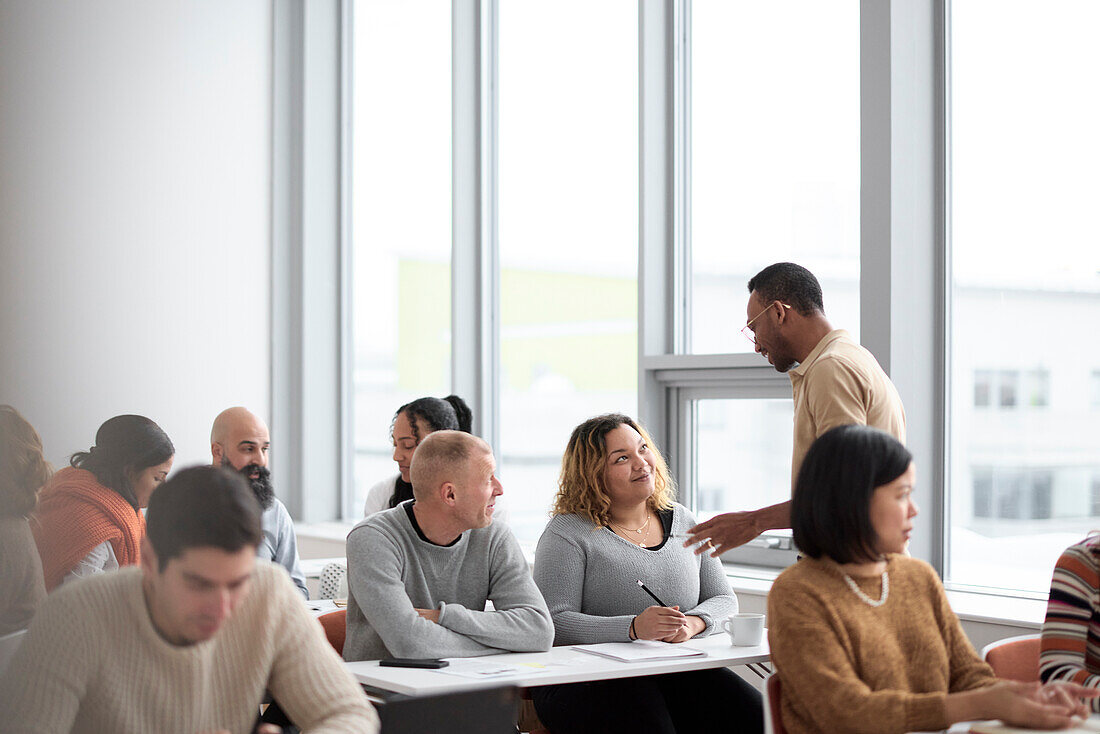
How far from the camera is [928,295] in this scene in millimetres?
3896

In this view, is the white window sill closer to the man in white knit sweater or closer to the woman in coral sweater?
the woman in coral sweater

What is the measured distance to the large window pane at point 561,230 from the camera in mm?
5062

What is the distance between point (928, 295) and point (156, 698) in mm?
3051

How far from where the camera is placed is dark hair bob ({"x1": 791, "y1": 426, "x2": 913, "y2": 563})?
Answer: 2.17 meters

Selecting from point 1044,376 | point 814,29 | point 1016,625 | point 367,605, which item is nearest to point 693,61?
point 814,29

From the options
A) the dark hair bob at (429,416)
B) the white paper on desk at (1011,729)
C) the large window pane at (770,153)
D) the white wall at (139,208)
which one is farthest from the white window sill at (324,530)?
the white paper on desk at (1011,729)

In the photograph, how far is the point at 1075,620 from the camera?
2.32 m

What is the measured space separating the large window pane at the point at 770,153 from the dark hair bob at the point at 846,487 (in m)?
1.99

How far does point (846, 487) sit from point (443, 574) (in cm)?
117

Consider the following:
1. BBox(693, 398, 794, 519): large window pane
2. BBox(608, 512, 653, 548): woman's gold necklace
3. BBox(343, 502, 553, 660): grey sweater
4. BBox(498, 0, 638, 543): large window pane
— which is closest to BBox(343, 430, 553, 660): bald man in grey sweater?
BBox(343, 502, 553, 660): grey sweater

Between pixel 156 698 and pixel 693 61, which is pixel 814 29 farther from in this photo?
pixel 156 698

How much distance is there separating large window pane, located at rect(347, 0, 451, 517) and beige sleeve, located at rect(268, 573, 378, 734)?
3.97m

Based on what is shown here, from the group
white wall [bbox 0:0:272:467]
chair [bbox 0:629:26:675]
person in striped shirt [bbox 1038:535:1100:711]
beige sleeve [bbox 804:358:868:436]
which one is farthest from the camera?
beige sleeve [bbox 804:358:868:436]

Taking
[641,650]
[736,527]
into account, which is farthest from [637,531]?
[641,650]
